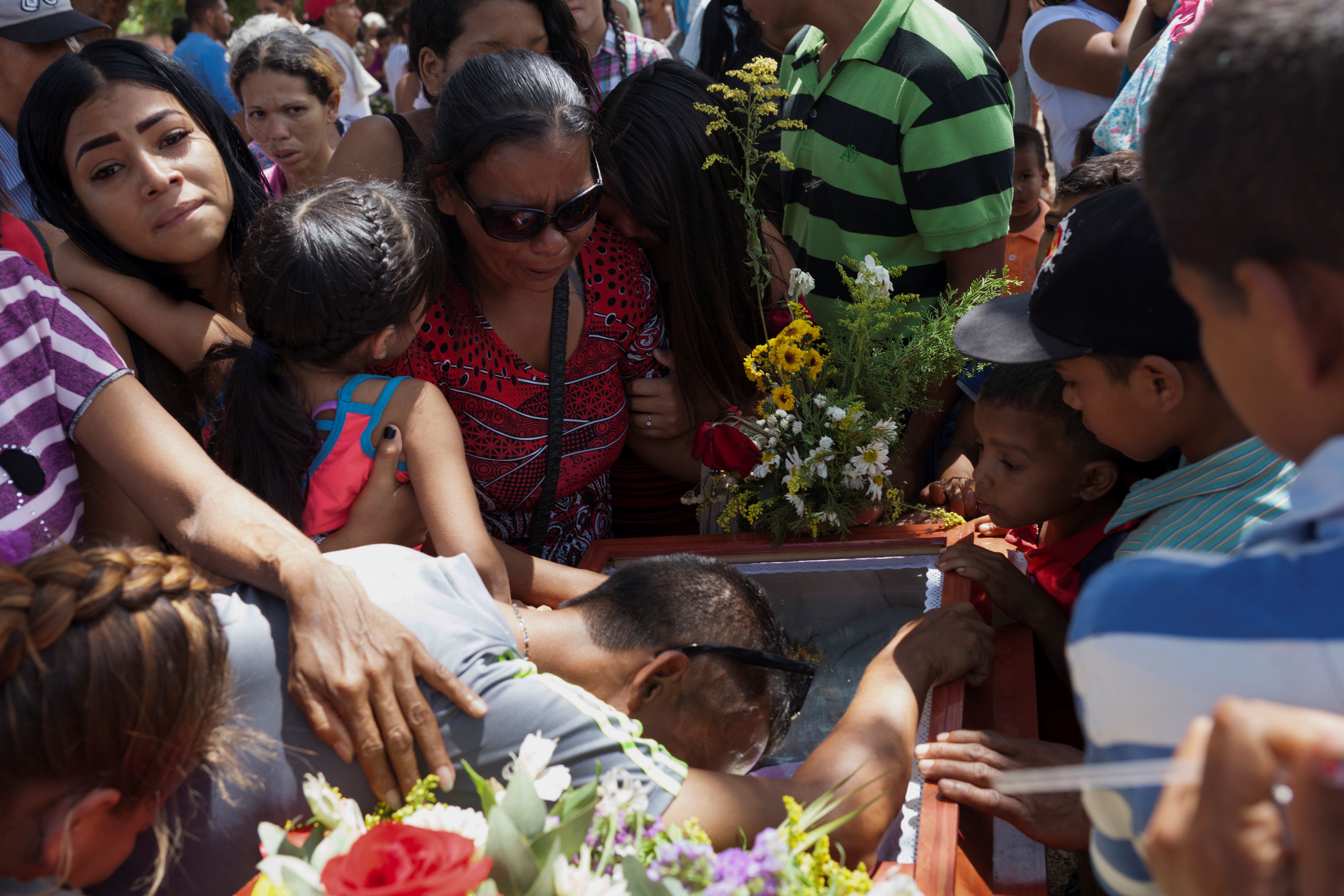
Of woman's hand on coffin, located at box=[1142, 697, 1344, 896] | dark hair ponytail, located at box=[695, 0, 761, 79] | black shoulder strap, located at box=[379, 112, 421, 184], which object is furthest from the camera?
dark hair ponytail, located at box=[695, 0, 761, 79]

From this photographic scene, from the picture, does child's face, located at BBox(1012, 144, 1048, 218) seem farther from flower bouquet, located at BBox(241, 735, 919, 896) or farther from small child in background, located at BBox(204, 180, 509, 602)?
flower bouquet, located at BBox(241, 735, 919, 896)

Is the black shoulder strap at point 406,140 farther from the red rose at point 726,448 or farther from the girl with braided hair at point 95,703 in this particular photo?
the girl with braided hair at point 95,703

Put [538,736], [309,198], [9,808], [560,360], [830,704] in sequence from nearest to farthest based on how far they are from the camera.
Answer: [9,808]
[538,736]
[830,704]
[309,198]
[560,360]

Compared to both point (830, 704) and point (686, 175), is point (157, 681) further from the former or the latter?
point (686, 175)

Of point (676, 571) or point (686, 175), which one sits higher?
point (686, 175)

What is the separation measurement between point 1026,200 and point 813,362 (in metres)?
2.36

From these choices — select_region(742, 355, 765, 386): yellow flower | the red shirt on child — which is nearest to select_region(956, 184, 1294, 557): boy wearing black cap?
the red shirt on child

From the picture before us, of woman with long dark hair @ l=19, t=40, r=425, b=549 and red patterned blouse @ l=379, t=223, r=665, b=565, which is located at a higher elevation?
woman with long dark hair @ l=19, t=40, r=425, b=549

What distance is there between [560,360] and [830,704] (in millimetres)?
1094

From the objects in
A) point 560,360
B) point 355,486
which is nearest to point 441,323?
point 560,360

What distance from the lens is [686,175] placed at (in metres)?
2.60

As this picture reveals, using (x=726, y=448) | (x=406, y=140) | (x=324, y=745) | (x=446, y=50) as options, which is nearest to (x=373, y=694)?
(x=324, y=745)

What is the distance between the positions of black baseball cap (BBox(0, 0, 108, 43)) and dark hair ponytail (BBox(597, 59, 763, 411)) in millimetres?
1899

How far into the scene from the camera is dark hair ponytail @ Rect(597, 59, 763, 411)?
260 cm
